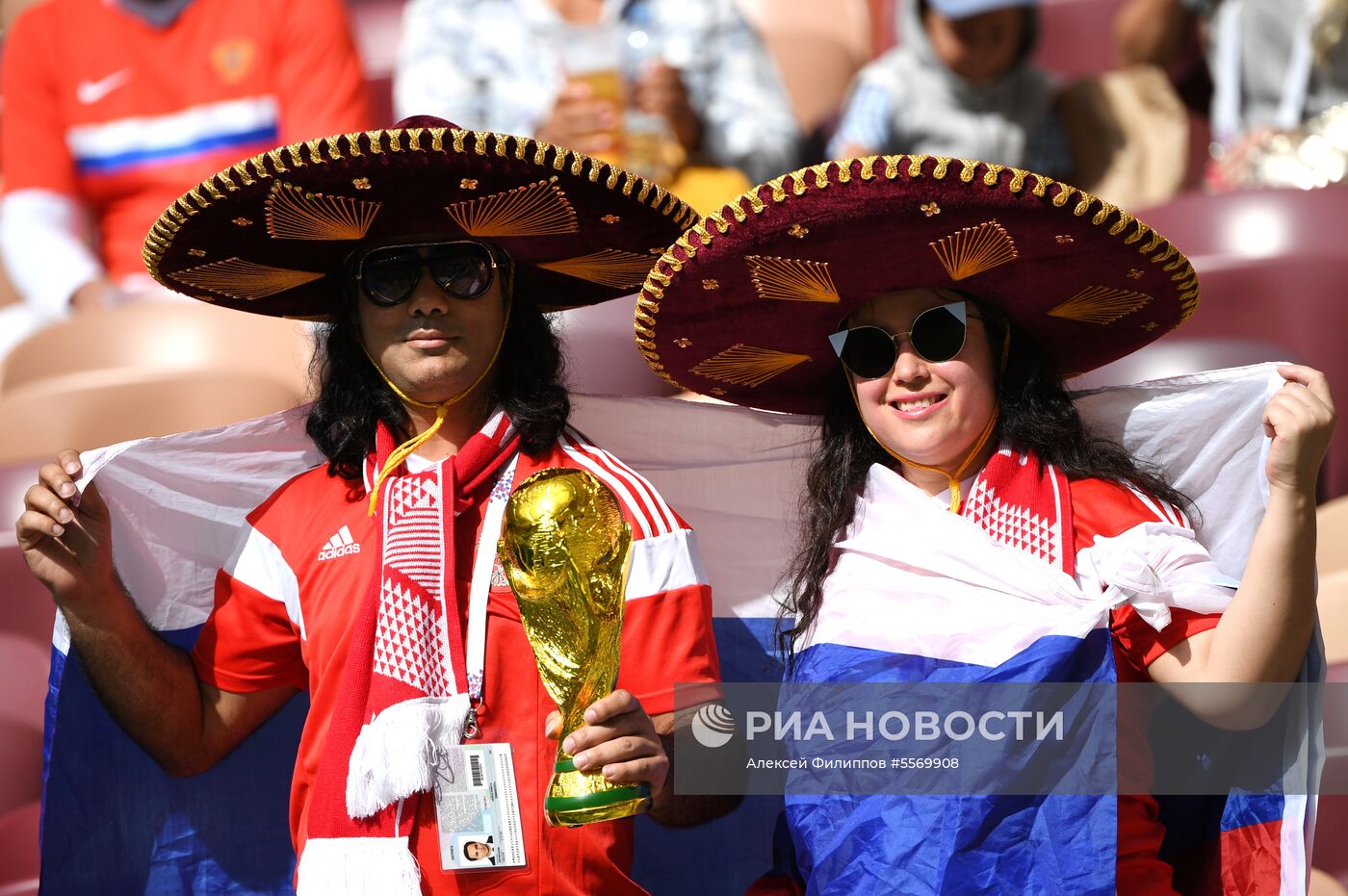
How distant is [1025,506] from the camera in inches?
102

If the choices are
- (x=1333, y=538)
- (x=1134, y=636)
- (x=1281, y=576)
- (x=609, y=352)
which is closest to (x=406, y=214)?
(x=1134, y=636)

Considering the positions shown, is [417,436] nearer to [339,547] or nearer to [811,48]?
[339,547]

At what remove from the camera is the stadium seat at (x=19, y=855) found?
3.08 metres

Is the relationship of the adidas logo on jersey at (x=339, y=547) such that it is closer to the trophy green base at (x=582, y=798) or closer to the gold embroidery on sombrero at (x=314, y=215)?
the gold embroidery on sombrero at (x=314, y=215)

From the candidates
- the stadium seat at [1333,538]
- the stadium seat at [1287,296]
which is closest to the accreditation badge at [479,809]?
the stadium seat at [1333,538]

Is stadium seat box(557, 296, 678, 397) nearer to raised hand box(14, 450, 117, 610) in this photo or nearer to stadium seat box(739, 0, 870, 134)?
raised hand box(14, 450, 117, 610)

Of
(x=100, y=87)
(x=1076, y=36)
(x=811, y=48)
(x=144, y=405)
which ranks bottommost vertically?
(x=144, y=405)

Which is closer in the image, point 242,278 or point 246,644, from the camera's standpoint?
point 246,644

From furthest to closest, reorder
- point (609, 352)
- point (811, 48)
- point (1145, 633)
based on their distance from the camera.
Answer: point (811, 48) < point (609, 352) < point (1145, 633)

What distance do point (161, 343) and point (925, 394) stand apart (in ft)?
8.09

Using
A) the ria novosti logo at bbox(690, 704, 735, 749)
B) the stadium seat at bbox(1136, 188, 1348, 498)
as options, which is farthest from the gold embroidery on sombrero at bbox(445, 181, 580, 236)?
the stadium seat at bbox(1136, 188, 1348, 498)

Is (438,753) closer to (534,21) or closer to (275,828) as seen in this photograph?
(275,828)

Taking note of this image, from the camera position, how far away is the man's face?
271cm

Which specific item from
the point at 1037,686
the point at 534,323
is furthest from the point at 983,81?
the point at 1037,686
